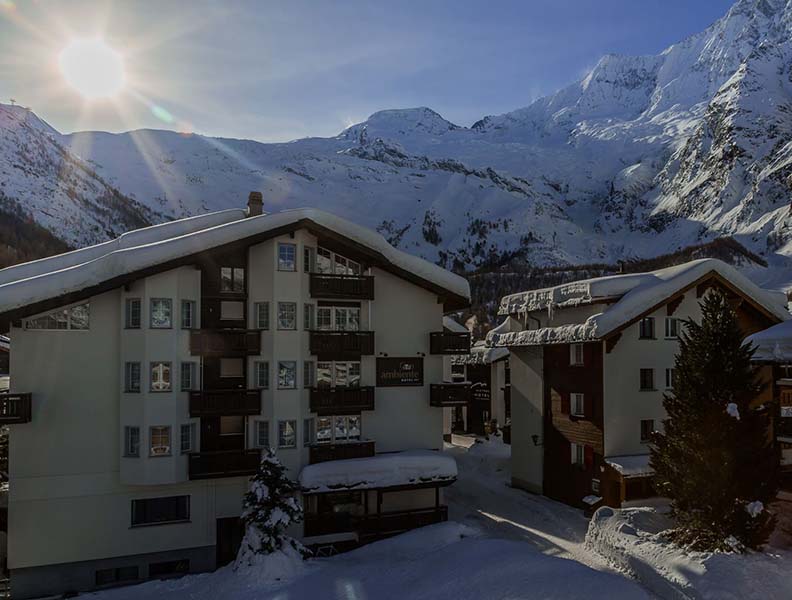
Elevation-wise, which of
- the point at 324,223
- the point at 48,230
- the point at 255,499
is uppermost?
the point at 48,230

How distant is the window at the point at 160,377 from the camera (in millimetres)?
25281

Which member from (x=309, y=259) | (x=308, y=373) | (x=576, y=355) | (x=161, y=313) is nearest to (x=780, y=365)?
(x=576, y=355)

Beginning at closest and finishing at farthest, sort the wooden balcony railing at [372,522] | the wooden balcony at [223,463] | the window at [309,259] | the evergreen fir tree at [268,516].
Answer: the evergreen fir tree at [268,516] → the wooden balcony at [223,463] → the wooden balcony railing at [372,522] → the window at [309,259]

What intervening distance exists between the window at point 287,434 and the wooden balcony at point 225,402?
1.27m

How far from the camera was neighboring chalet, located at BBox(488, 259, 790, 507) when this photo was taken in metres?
28.9

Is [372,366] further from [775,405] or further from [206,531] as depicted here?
[775,405]

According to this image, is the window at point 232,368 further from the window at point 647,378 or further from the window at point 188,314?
the window at point 647,378

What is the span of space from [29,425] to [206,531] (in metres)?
8.24

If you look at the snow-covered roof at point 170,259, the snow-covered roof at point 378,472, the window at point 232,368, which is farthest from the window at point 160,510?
the snow-covered roof at point 170,259

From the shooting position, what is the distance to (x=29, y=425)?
79.5ft

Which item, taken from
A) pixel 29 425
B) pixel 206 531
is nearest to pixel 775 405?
pixel 206 531

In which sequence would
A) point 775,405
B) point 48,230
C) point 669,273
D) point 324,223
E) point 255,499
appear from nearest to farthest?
point 255,499, point 775,405, point 324,223, point 669,273, point 48,230

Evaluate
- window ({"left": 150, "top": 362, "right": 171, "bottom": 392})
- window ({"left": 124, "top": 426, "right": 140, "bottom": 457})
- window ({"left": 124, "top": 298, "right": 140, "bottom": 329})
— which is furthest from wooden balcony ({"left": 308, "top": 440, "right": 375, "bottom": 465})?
window ({"left": 124, "top": 298, "right": 140, "bottom": 329})

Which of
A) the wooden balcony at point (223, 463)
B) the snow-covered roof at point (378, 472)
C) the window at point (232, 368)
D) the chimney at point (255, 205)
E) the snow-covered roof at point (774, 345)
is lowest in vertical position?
the snow-covered roof at point (378, 472)
